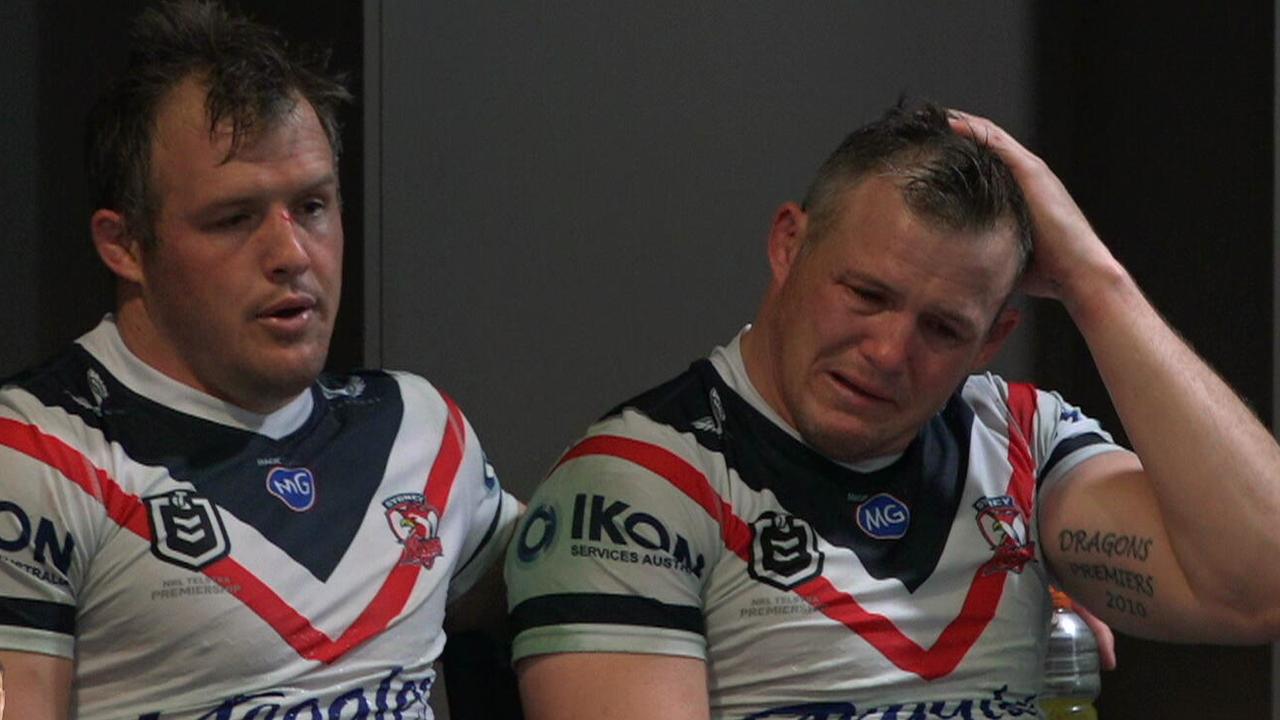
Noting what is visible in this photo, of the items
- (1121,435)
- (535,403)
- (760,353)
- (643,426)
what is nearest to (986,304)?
(760,353)

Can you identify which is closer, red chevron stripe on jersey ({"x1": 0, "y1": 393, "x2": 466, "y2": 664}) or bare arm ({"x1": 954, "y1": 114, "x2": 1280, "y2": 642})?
red chevron stripe on jersey ({"x1": 0, "y1": 393, "x2": 466, "y2": 664})

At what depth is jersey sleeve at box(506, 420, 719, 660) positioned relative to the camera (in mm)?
1786

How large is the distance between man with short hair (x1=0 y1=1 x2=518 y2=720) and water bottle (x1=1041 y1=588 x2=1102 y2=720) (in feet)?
2.96

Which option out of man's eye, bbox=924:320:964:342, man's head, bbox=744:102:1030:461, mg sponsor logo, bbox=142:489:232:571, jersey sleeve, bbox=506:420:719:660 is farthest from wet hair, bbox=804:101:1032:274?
mg sponsor logo, bbox=142:489:232:571

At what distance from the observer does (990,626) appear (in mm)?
1978

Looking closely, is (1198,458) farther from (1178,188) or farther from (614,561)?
(1178,188)

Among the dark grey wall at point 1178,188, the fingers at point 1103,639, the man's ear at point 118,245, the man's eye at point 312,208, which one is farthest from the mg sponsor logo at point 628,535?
the dark grey wall at point 1178,188

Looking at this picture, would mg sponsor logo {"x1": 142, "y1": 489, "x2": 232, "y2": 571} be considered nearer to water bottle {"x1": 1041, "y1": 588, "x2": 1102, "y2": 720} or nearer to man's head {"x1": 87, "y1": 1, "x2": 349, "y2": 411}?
man's head {"x1": 87, "y1": 1, "x2": 349, "y2": 411}

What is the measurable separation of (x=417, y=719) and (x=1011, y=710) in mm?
629

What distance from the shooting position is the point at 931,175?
192cm

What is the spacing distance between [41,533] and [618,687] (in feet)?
1.80

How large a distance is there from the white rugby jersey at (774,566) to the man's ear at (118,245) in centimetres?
48

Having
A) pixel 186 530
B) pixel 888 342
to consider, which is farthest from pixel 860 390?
pixel 186 530

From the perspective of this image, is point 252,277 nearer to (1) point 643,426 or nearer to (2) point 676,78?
(1) point 643,426
